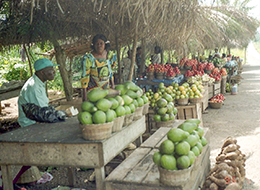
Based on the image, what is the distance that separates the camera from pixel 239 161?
3166 millimetres

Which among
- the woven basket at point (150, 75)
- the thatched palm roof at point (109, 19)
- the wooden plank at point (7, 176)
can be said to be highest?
the thatched palm roof at point (109, 19)

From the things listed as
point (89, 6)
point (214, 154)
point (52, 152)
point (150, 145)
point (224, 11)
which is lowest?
point (214, 154)

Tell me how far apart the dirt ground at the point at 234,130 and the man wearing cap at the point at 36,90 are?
1214 mm

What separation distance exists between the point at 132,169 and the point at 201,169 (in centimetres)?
84

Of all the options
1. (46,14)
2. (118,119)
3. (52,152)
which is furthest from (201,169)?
(46,14)

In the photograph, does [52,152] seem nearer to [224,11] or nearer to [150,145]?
[150,145]

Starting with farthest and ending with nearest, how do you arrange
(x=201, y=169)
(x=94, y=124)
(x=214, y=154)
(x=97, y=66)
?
1. (x=214, y=154)
2. (x=97, y=66)
3. (x=201, y=169)
4. (x=94, y=124)

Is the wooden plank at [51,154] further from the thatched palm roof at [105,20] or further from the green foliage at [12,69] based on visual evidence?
the green foliage at [12,69]

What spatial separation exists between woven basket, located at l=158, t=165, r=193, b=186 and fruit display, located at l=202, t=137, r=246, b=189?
0.91 m

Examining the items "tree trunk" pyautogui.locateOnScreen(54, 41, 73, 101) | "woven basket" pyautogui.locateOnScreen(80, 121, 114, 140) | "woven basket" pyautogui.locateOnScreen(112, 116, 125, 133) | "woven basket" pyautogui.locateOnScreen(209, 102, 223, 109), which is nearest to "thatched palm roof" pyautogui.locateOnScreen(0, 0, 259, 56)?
"tree trunk" pyautogui.locateOnScreen(54, 41, 73, 101)

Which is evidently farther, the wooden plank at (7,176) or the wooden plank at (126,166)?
the wooden plank at (7,176)

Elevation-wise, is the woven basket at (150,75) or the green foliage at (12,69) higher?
the green foliage at (12,69)

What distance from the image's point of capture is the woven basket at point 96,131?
2.13m

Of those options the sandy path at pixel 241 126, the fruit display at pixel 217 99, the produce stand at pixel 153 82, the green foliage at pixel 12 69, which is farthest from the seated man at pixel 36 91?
the green foliage at pixel 12 69
